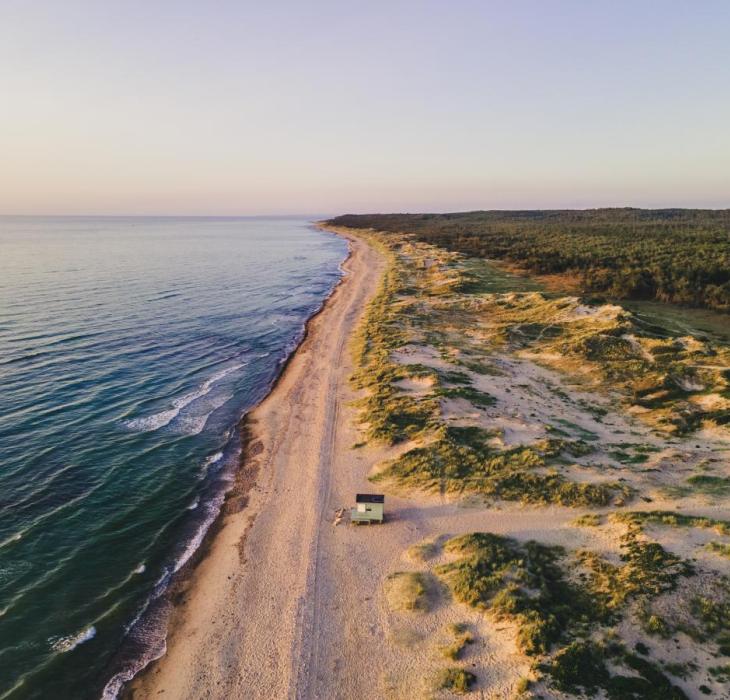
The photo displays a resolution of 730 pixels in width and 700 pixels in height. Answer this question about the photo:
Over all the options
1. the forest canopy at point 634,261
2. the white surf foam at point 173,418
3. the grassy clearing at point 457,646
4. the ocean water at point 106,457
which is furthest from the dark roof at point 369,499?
the forest canopy at point 634,261

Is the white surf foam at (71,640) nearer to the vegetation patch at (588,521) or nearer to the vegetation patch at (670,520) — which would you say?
the vegetation patch at (588,521)

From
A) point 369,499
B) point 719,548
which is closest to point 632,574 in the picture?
point 719,548

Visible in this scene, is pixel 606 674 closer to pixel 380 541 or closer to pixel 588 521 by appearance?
pixel 588 521

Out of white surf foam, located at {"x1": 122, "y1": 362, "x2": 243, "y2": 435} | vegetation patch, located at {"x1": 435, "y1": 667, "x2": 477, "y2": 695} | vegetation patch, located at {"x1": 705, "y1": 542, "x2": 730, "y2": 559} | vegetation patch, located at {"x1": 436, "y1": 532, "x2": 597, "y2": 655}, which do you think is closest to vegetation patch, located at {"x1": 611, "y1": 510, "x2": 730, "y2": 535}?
vegetation patch, located at {"x1": 705, "y1": 542, "x2": 730, "y2": 559}

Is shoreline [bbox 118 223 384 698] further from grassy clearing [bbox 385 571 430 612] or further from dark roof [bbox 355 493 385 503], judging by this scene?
grassy clearing [bbox 385 571 430 612]

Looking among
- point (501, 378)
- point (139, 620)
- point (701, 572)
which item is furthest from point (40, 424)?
point (701, 572)
